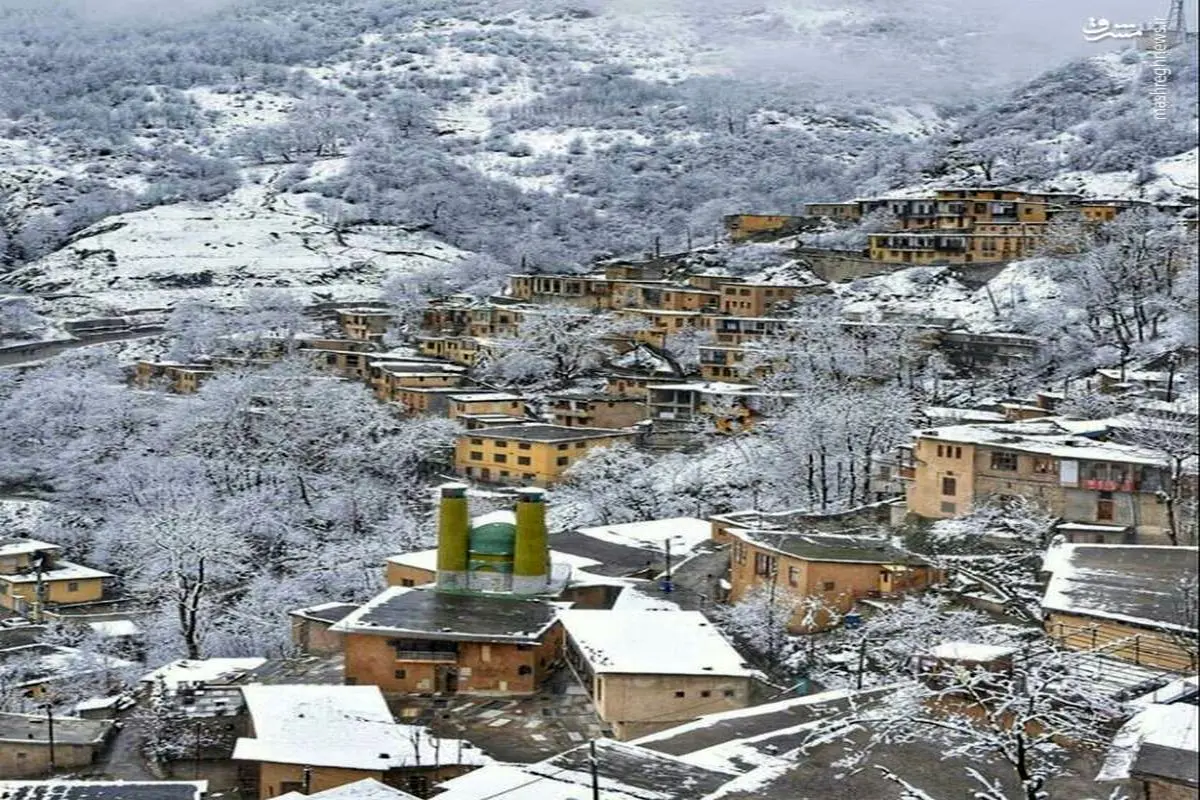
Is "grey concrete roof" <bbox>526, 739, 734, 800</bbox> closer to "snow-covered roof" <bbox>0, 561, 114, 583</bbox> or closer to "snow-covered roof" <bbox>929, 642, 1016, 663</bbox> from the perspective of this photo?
"snow-covered roof" <bbox>929, 642, 1016, 663</bbox>

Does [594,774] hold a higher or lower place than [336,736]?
higher

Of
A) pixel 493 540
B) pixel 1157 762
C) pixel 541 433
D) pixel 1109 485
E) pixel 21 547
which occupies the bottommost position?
pixel 21 547

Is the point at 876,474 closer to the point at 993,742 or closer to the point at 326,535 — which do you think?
the point at 326,535

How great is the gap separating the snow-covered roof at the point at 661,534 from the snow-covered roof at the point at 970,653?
9655 millimetres

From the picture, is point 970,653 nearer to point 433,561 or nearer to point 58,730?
point 58,730

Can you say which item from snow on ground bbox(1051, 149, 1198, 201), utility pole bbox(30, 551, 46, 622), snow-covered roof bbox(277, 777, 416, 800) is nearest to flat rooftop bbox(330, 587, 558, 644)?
snow-covered roof bbox(277, 777, 416, 800)

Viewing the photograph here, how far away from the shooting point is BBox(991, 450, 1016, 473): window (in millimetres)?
17062

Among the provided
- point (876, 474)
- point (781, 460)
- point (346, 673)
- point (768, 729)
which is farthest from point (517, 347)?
point (768, 729)

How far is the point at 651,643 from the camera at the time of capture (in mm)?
13555

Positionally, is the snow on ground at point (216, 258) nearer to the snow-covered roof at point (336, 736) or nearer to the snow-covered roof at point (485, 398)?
the snow-covered roof at point (485, 398)

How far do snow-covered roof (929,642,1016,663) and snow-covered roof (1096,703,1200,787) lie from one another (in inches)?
44.8

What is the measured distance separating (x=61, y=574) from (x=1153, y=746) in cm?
2171

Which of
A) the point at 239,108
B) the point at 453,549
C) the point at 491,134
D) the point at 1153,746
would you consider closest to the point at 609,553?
the point at 453,549

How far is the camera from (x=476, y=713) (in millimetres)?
14023
